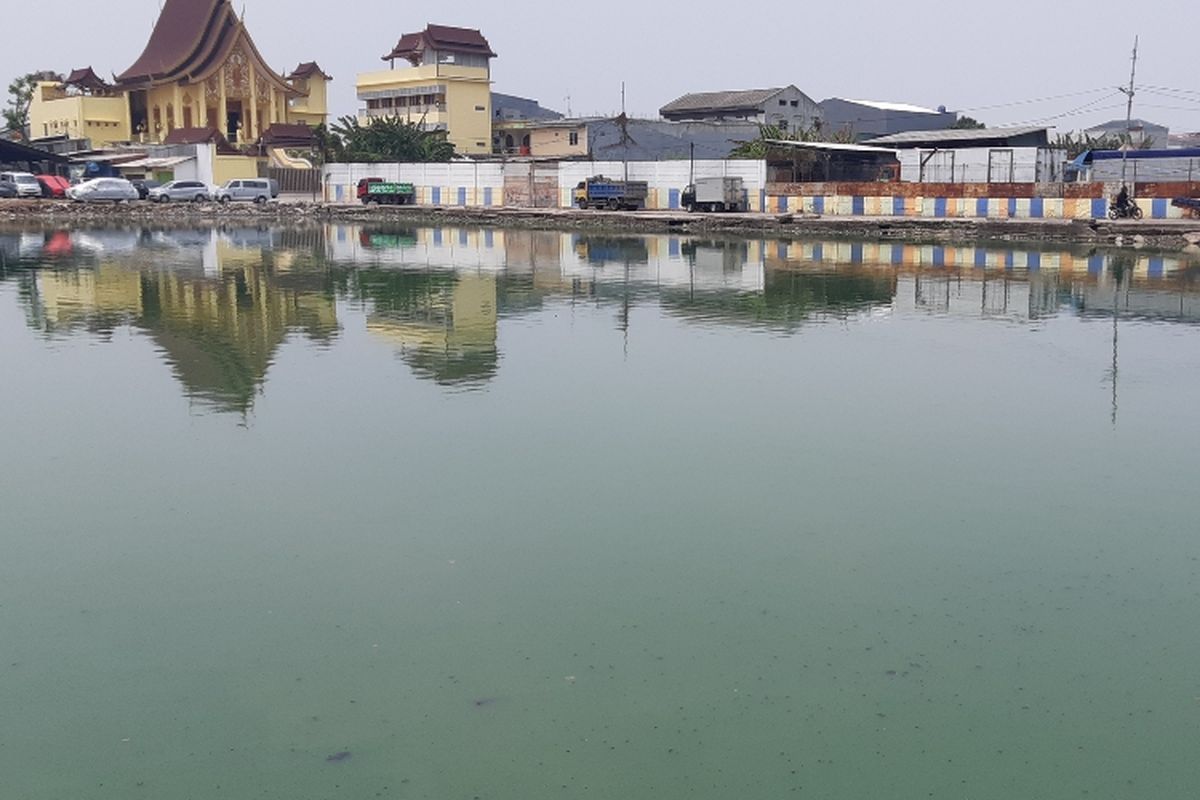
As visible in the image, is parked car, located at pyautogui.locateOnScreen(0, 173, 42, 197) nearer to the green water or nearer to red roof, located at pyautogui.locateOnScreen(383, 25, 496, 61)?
red roof, located at pyautogui.locateOnScreen(383, 25, 496, 61)

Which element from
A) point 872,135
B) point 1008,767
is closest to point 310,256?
point 1008,767

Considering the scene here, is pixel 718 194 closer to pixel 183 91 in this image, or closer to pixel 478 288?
pixel 478 288

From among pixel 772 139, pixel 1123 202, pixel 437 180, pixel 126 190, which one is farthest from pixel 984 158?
pixel 126 190

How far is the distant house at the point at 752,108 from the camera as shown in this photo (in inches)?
2040

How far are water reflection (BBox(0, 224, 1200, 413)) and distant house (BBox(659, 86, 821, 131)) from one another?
996 inches

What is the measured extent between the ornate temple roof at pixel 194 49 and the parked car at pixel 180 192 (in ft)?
35.0

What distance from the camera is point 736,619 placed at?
555cm

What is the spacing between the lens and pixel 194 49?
4875 centimetres

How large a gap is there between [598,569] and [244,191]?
37711mm

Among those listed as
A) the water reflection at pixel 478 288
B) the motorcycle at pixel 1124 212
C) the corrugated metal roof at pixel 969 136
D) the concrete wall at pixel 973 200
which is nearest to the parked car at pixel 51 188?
the water reflection at pixel 478 288

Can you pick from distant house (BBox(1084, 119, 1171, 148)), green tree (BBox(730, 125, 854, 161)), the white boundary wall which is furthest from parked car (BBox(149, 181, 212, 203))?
distant house (BBox(1084, 119, 1171, 148))

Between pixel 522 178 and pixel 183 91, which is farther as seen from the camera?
pixel 183 91

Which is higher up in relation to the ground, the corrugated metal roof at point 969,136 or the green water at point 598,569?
the corrugated metal roof at point 969,136

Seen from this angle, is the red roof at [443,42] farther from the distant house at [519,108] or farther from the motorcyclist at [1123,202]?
the motorcyclist at [1123,202]
